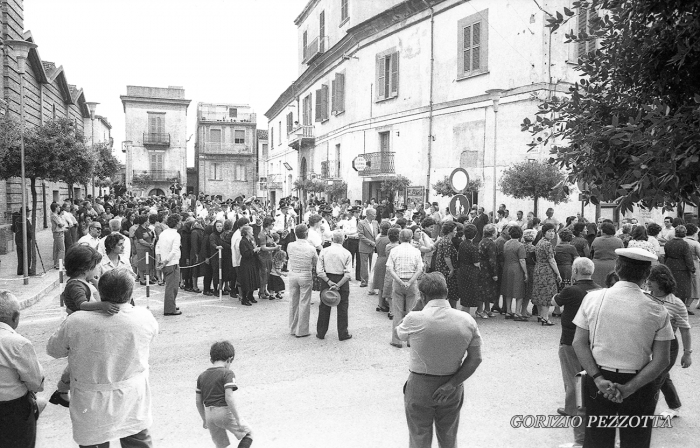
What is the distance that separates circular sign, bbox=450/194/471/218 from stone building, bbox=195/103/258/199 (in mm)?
47112

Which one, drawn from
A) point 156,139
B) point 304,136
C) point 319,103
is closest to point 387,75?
point 319,103

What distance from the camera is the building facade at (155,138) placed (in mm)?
52469

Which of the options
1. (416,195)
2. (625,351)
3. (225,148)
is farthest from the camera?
(225,148)

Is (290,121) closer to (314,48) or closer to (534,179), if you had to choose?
(314,48)

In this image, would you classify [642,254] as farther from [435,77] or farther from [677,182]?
[435,77]

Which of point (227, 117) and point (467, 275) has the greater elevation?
point (227, 117)

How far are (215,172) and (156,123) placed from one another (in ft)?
25.9

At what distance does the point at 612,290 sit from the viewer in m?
3.71

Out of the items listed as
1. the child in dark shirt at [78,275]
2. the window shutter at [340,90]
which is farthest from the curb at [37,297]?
the window shutter at [340,90]

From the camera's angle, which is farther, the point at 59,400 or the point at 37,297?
the point at 37,297

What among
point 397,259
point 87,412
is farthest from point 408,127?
point 87,412

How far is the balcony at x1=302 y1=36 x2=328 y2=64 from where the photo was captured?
1328 inches

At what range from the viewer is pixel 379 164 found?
26.6 meters

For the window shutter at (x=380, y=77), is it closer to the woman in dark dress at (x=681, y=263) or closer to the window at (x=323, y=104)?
the window at (x=323, y=104)
